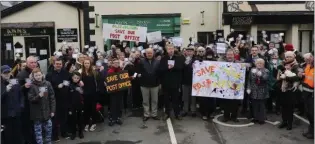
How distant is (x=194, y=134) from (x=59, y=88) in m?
2.90

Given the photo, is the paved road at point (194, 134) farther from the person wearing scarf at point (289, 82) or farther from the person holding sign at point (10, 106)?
the person holding sign at point (10, 106)

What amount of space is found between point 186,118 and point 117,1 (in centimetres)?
1013

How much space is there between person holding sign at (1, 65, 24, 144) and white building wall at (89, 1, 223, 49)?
11750 millimetres

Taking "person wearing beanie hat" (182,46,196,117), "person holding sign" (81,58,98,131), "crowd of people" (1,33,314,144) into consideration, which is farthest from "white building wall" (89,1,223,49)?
"person holding sign" (81,58,98,131)

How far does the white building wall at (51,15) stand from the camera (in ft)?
63.6

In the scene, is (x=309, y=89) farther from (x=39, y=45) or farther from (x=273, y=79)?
(x=39, y=45)

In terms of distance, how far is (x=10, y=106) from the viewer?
6.50 metres

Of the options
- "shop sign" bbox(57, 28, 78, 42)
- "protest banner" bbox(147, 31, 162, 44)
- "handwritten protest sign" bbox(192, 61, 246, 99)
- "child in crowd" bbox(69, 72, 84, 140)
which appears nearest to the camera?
"child in crowd" bbox(69, 72, 84, 140)

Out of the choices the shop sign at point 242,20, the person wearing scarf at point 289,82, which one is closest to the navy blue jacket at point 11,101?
the person wearing scarf at point 289,82

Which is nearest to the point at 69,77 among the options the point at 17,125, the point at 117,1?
the point at 17,125

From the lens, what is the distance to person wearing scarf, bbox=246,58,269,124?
854 cm

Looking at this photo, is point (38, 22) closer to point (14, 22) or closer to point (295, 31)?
point (14, 22)

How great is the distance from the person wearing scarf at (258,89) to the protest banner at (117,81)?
9.08 feet

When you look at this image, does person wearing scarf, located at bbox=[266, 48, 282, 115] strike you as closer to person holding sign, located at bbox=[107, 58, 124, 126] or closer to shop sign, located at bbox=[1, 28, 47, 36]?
person holding sign, located at bbox=[107, 58, 124, 126]
